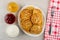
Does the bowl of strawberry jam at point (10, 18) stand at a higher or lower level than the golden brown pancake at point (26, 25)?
higher

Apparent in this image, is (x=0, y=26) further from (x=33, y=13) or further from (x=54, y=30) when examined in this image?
(x=54, y=30)

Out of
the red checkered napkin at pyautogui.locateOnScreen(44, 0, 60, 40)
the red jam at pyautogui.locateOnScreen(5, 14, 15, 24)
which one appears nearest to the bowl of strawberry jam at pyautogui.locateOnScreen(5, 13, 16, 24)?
the red jam at pyautogui.locateOnScreen(5, 14, 15, 24)

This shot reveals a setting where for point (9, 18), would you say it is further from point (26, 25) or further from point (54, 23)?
point (54, 23)

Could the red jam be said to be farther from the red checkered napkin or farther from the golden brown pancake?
the red checkered napkin

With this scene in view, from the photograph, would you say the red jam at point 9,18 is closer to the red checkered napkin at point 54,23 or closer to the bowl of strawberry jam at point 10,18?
the bowl of strawberry jam at point 10,18

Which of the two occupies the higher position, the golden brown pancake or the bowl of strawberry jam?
the bowl of strawberry jam

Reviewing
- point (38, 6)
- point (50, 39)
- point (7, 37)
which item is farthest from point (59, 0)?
A: point (7, 37)

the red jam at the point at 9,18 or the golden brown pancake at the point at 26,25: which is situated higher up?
the red jam at the point at 9,18

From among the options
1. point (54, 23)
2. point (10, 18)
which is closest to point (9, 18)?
point (10, 18)

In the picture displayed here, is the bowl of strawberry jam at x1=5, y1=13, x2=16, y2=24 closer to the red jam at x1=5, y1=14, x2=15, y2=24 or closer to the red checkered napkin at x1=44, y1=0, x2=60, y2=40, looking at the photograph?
the red jam at x1=5, y1=14, x2=15, y2=24

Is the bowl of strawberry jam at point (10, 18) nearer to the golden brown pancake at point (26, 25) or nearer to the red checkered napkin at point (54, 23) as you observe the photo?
the golden brown pancake at point (26, 25)

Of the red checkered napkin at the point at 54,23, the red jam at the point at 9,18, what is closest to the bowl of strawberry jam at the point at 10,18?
the red jam at the point at 9,18
